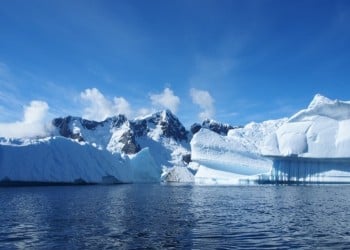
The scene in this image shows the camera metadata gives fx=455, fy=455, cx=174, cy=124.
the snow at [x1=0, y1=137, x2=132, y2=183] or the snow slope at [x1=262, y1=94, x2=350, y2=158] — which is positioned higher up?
the snow slope at [x1=262, y1=94, x2=350, y2=158]

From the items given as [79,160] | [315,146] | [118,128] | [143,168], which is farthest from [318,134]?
[118,128]

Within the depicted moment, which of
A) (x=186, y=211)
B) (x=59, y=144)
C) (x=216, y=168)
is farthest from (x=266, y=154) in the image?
(x=186, y=211)

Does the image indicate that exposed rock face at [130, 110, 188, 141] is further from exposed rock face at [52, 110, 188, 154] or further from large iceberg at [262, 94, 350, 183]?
large iceberg at [262, 94, 350, 183]

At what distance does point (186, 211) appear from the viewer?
22.8 metres

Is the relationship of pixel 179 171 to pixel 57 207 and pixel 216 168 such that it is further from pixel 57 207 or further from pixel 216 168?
pixel 57 207

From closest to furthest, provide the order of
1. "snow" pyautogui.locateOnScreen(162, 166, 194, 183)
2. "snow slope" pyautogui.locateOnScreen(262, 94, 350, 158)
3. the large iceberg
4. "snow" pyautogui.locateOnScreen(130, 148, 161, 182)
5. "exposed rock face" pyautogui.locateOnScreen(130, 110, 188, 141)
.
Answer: the large iceberg → "snow slope" pyautogui.locateOnScreen(262, 94, 350, 158) → "snow" pyautogui.locateOnScreen(130, 148, 161, 182) → "snow" pyautogui.locateOnScreen(162, 166, 194, 183) → "exposed rock face" pyautogui.locateOnScreen(130, 110, 188, 141)

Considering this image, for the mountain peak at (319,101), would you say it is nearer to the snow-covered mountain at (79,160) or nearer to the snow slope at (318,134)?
the snow slope at (318,134)

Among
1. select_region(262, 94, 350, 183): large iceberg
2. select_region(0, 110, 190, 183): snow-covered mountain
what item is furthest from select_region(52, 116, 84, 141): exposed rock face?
select_region(262, 94, 350, 183): large iceberg

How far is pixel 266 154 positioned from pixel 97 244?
47550mm

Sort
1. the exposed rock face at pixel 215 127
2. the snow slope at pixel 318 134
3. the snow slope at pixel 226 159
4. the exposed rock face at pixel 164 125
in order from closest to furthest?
the snow slope at pixel 318 134, the snow slope at pixel 226 159, the exposed rock face at pixel 164 125, the exposed rock face at pixel 215 127

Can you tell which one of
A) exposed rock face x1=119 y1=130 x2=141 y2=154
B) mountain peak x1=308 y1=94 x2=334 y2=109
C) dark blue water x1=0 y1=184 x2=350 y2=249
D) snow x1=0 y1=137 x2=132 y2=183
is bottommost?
dark blue water x1=0 y1=184 x2=350 y2=249

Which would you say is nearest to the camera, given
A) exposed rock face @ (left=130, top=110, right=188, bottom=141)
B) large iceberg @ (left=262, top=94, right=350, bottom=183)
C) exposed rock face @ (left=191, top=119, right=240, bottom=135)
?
large iceberg @ (left=262, top=94, right=350, bottom=183)

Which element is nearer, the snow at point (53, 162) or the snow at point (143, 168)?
the snow at point (53, 162)

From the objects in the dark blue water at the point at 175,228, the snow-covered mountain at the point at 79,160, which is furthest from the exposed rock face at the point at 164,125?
the dark blue water at the point at 175,228
